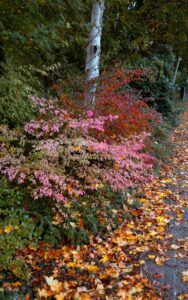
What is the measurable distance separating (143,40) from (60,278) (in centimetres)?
1018

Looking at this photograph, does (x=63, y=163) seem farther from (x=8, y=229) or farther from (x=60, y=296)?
(x=60, y=296)

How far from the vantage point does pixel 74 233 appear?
437cm

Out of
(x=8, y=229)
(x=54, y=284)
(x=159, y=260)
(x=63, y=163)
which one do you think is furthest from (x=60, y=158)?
(x=159, y=260)

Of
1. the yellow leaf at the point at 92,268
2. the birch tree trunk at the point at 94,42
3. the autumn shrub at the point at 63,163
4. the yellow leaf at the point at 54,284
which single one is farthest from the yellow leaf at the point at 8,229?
the birch tree trunk at the point at 94,42

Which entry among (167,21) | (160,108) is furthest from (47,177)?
(167,21)

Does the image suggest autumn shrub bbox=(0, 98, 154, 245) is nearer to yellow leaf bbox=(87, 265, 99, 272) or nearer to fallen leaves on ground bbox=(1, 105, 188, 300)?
fallen leaves on ground bbox=(1, 105, 188, 300)

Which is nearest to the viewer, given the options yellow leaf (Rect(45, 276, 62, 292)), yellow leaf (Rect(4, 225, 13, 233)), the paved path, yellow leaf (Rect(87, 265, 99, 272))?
yellow leaf (Rect(45, 276, 62, 292))

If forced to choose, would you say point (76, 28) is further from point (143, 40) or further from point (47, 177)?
point (143, 40)

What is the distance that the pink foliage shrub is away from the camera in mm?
4227

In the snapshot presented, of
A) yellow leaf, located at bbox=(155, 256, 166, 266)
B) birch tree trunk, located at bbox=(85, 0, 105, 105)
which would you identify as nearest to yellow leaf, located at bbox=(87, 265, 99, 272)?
yellow leaf, located at bbox=(155, 256, 166, 266)

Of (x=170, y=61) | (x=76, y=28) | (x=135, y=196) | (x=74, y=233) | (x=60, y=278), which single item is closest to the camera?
(x=60, y=278)

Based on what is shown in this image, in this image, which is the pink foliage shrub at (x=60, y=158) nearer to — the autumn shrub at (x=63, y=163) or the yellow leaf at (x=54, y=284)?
the autumn shrub at (x=63, y=163)

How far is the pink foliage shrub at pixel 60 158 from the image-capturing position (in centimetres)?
423

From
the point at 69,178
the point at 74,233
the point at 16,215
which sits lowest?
the point at 74,233
